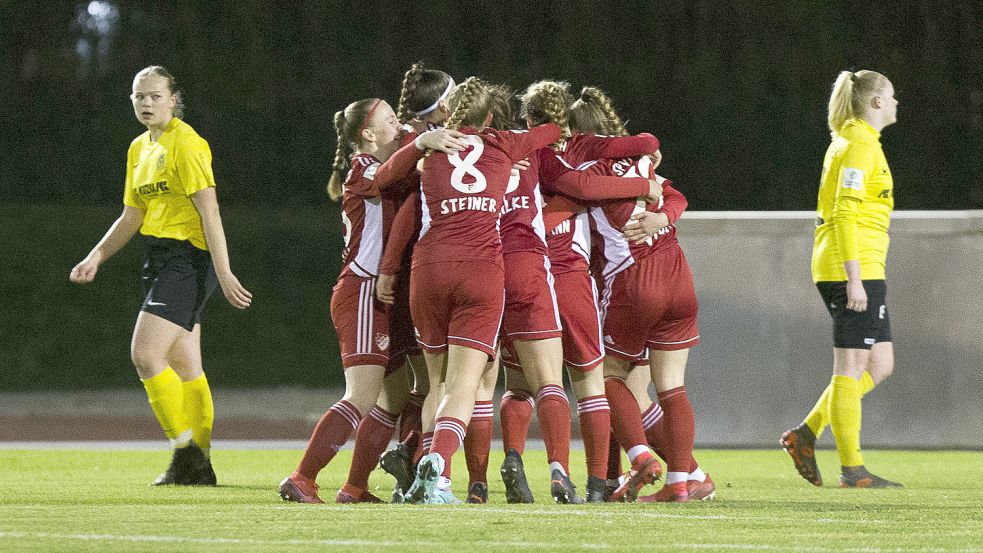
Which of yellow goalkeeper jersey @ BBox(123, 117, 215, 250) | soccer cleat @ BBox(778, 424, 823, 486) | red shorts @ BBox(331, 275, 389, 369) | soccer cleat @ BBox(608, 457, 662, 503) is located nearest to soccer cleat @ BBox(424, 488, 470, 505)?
red shorts @ BBox(331, 275, 389, 369)

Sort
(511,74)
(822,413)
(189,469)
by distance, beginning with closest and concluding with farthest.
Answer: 1. (189,469)
2. (822,413)
3. (511,74)

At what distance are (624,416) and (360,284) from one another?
1.25m

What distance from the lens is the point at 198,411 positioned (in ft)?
23.9

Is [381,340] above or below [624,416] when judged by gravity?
above

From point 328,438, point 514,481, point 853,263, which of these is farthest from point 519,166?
point 853,263

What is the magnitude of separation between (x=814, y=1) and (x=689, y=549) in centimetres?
1765

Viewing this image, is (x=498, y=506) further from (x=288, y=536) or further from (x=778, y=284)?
(x=778, y=284)

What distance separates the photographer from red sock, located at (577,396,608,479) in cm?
599

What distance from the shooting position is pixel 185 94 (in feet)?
79.9

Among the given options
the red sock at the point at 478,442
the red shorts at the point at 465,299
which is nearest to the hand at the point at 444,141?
the red shorts at the point at 465,299

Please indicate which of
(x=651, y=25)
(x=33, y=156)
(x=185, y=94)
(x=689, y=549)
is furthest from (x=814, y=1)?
(x=689, y=549)

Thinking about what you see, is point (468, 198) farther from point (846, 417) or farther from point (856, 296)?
point (846, 417)

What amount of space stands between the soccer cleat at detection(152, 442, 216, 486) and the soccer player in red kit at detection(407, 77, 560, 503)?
1.88m

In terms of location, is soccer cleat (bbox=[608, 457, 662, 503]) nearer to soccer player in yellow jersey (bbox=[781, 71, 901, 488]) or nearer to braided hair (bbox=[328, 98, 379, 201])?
soccer player in yellow jersey (bbox=[781, 71, 901, 488])
